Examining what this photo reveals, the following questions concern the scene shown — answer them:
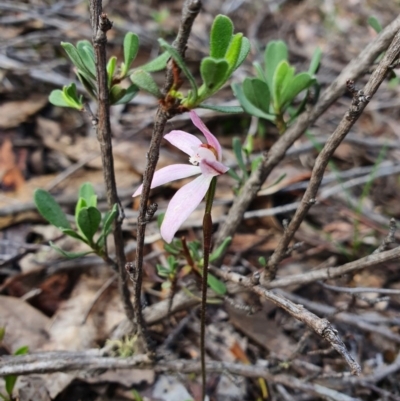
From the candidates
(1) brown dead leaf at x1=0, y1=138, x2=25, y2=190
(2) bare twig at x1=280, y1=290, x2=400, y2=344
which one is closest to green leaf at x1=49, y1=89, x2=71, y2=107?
(2) bare twig at x1=280, y1=290, x2=400, y2=344

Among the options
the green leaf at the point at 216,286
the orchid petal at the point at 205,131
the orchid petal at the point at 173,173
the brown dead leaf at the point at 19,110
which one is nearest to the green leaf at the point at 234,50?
the orchid petal at the point at 205,131

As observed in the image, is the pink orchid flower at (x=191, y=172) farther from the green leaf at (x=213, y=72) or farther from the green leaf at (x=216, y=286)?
the green leaf at (x=216, y=286)

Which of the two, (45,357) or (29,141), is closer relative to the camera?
(45,357)

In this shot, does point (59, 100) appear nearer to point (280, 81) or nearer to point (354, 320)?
point (280, 81)

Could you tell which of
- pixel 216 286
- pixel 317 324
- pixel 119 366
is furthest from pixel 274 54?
pixel 119 366

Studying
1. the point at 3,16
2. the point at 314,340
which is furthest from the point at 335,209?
the point at 3,16

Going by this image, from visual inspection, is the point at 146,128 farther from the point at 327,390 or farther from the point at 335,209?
the point at 327,390
